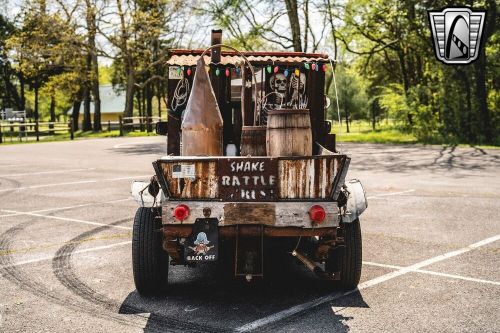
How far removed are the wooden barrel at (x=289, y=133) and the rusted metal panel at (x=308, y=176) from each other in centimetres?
31

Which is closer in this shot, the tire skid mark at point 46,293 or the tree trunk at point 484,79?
the tire skid mark at point 46,293

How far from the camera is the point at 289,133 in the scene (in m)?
4.87

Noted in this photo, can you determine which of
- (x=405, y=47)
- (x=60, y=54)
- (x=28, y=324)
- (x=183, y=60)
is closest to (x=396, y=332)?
(x=28, y=324)

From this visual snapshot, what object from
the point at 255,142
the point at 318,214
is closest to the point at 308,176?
the point at 318,214

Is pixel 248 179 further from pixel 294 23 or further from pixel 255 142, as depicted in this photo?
pixel 294 23

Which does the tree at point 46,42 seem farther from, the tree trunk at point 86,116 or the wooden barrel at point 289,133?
the wooden barrel at point 289,133

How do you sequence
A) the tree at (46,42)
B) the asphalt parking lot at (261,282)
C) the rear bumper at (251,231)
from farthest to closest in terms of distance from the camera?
the tree at (46,42)
the rear bumper at (251,231)
the asphalt parking lot at (261,282)

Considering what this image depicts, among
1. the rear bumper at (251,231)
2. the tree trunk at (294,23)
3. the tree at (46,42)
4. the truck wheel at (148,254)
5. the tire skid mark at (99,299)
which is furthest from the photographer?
the tree at (46,42)

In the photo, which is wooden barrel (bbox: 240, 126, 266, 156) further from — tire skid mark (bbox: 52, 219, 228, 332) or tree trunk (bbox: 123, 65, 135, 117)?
tree trunk (bbox: 123, 65, 135, 117)

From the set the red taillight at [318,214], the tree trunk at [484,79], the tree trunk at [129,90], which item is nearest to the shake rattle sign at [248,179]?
the red taillight at [318,214]

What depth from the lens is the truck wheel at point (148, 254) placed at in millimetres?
5016

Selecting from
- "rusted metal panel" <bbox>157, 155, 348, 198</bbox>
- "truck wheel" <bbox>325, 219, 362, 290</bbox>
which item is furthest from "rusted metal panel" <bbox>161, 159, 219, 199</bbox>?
"truck wheel" <bbox>325, 219, 362, 290</bbox>

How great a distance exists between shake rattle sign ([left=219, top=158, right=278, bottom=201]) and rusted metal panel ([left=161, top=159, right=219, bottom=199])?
0.24ft

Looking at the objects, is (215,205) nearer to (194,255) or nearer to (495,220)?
(194,255)
